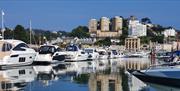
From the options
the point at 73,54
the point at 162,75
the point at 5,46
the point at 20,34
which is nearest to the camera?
the point at 162,75

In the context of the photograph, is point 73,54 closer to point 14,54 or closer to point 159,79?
point 14,54

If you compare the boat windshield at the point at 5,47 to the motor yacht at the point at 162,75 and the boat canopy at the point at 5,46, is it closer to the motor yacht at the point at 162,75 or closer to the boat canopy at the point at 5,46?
the boat canopy at the point at 5,46

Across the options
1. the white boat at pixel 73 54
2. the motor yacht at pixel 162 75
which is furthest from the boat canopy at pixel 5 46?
the motor yacht at pixel 162 75

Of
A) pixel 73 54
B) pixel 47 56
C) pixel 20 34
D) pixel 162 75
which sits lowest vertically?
pixel 162 75

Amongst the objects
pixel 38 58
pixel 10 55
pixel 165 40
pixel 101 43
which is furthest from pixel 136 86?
pixel 165 40

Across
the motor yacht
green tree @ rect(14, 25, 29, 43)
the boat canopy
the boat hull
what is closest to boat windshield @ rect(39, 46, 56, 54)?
the boat canopy

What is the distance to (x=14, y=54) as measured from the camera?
130ft

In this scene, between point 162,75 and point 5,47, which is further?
point 5,47

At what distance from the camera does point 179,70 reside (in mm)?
23906

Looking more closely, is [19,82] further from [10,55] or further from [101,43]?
[101,43]

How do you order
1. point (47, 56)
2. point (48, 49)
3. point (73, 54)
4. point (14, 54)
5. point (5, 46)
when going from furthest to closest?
point (73, 54), point (48, 49), point (47, 56), point (5, 46), point (14, 54)

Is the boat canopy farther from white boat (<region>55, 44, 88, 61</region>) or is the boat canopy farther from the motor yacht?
the motor yacht

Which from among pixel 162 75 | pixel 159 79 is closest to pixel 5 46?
pixel 159 79

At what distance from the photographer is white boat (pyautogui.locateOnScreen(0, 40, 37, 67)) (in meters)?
38.8
